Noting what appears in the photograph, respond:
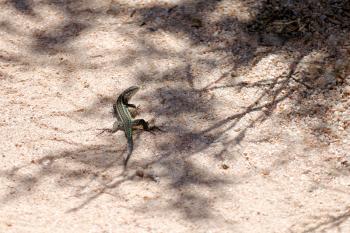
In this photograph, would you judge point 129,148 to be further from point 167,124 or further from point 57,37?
point 57,37

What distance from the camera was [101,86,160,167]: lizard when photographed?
5574mm

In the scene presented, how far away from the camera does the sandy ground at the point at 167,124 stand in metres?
4.84

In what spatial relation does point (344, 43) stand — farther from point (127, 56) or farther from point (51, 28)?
point (51, 28)

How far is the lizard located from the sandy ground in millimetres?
67

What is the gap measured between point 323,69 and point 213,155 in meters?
1.41

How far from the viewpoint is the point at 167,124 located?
5711mm

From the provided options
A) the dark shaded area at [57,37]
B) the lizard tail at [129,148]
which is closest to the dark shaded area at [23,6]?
the dark shaded area at [57,37]

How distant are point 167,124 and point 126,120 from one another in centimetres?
35

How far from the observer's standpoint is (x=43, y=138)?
220 inches

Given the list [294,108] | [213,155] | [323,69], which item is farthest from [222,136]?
[323,69]

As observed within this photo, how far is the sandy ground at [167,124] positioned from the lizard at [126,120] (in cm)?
7

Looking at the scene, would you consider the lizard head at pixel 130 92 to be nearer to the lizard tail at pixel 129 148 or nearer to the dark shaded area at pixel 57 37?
the lizard tail at pixel 129 148

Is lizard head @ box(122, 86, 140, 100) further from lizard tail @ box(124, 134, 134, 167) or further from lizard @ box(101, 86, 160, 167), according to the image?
lizard tail @ box(124, 134, 134, 167)

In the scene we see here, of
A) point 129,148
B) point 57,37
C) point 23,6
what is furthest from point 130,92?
point 23,6
